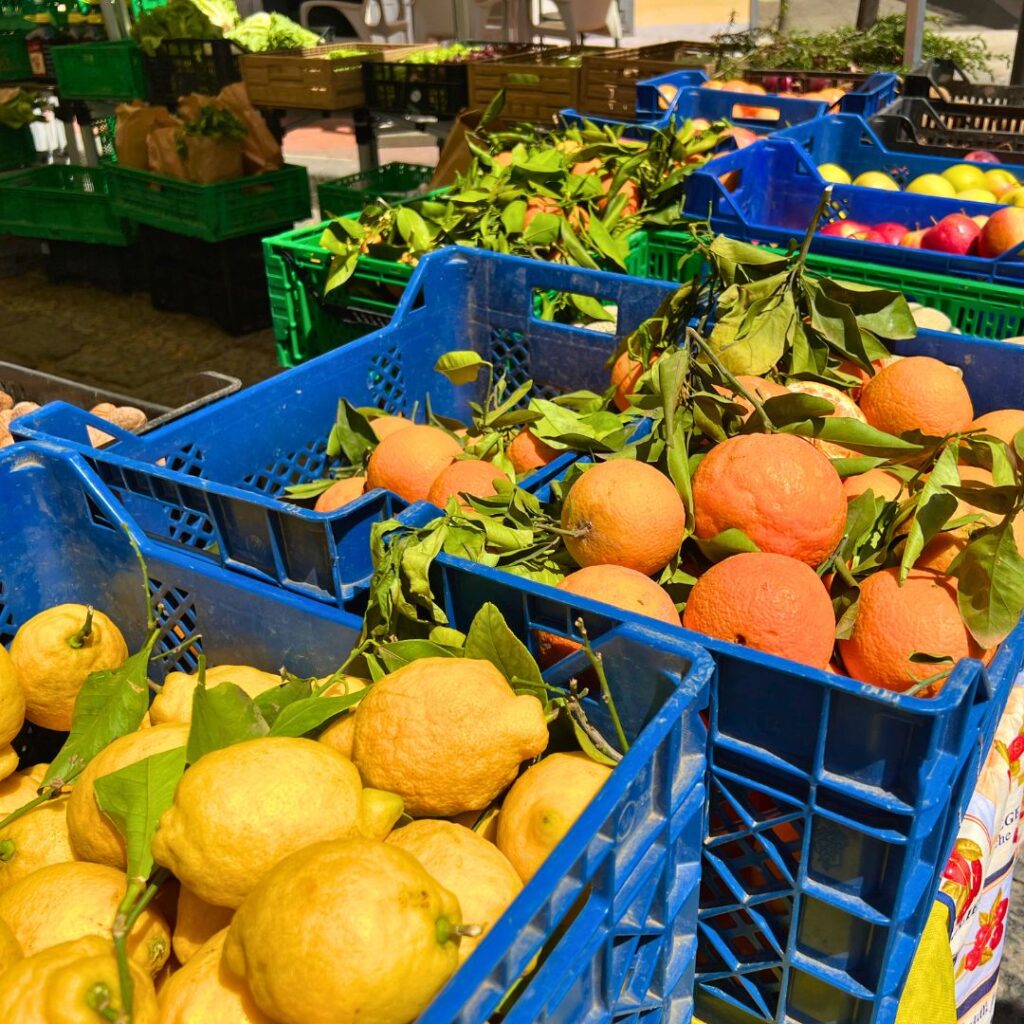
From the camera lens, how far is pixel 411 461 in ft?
5.96

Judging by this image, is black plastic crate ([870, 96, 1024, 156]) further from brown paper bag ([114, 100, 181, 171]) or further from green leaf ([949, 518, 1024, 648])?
brown paper bag ([114, 100, 181, 171])

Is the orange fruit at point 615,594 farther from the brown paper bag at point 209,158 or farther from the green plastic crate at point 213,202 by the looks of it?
the brown paper bag at point 209,158

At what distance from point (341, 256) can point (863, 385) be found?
1556 millimetres

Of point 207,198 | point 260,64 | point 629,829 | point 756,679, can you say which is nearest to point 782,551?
point 756,679

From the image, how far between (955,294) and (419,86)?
3.82 meters

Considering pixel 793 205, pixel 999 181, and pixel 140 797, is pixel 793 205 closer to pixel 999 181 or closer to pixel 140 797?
pixel 999 181

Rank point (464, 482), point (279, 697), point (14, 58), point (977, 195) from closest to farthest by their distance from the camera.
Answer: point (279, 697)
point (464, 482)
point (977, 195)
point (14, 58)

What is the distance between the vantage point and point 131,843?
3.68 feet

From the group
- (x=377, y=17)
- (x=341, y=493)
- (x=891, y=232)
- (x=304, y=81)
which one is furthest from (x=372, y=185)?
(x=377, y=17)

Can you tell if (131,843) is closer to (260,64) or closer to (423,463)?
(423,463)

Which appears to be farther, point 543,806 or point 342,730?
point 342,730

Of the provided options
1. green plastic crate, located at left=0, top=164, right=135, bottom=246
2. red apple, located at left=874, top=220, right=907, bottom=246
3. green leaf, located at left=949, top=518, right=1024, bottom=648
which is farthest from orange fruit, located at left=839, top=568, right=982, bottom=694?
green plastic crate, located at left=0, top=164, right=135, bottom=246

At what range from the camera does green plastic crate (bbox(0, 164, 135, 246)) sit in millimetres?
6381

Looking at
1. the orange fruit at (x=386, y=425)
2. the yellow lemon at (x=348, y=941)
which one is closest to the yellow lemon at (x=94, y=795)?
the yellow lemon at (x=348, y=941)
